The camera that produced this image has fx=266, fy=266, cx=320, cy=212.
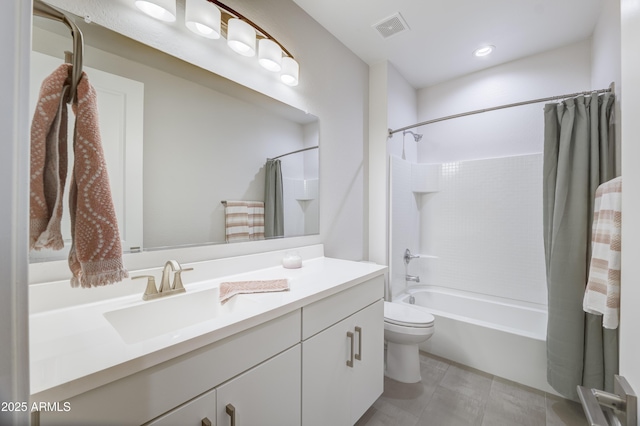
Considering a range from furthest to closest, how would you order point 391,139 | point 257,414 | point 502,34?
point 391,139, point 502,34, point 257,414

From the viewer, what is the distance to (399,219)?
257 centimetres

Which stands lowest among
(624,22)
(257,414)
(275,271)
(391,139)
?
(257,414)

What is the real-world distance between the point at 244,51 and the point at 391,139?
154cm

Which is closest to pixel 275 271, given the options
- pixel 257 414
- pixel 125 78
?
pixel 257 414

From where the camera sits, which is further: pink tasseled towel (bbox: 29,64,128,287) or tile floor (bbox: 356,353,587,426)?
tile floor (bbox: 356,353,587,426)

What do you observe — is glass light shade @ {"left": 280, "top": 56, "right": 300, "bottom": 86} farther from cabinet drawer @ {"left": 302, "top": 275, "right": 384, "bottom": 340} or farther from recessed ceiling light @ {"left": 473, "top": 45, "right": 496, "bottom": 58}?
recessed ceiling light @ {"left": 473, "top": 45, "right": 496, "bottom": 58}

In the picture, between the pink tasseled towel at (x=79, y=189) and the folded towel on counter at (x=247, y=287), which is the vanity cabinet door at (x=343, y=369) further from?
the pink tasseled towel at (x=79, y=189)

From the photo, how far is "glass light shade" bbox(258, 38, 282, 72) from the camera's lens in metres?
1.47

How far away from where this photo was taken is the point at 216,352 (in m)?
0.78

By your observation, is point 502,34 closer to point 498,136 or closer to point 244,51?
point 498,136

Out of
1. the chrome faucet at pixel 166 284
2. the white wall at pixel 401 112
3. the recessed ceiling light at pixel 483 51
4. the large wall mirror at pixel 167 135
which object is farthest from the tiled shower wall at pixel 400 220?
the chrome faucet at pixel 166 284

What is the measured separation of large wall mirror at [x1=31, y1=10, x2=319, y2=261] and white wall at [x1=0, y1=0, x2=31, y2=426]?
747 millimetres

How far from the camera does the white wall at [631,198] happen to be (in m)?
0.43

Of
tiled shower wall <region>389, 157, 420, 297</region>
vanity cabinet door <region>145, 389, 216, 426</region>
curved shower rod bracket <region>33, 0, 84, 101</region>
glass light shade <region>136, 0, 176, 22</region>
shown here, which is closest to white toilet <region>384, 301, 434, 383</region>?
tiled shower wall <region>389, 157, 420, 297</region>
